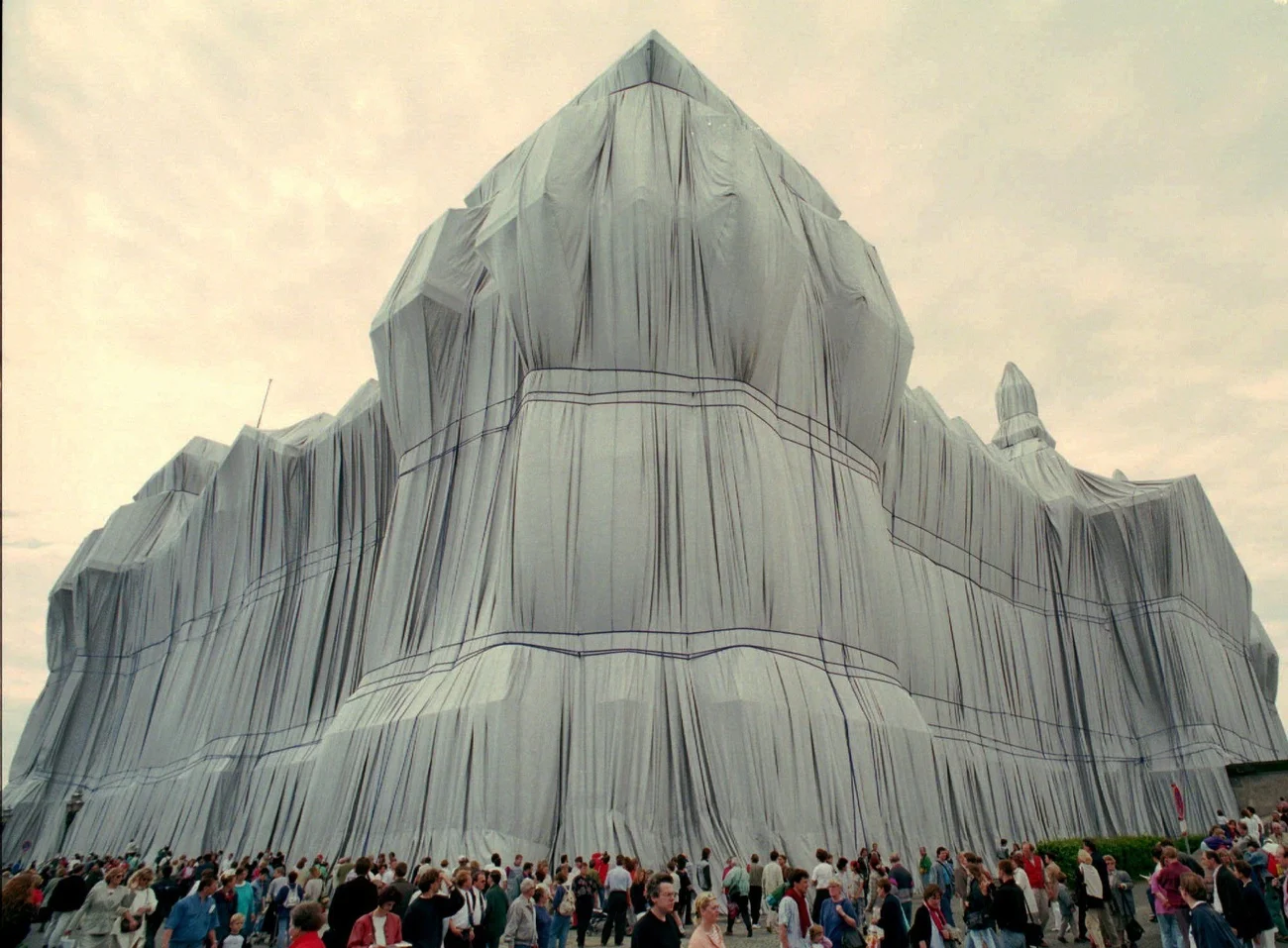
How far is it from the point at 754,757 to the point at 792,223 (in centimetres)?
1114

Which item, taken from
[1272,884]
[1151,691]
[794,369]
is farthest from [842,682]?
[1151,691]

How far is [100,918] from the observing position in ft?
24.7

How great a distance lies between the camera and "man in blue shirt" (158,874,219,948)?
23.9 feet

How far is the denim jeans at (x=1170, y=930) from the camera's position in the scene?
A: 8594 millimetres

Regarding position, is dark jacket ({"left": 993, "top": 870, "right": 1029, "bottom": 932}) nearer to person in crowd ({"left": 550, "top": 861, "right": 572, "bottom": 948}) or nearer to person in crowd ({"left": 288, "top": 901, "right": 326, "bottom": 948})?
person in crowd ({"left": 550, "top": 861, "right": 572, "bottom": 948})

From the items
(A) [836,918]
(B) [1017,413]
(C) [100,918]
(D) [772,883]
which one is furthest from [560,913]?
(B) [1017,413]

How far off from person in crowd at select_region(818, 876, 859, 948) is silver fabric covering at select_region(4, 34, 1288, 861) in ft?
27.6

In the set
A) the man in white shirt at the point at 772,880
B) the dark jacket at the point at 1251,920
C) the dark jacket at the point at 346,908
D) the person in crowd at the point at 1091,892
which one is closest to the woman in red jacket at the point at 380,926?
the dark jacket at the point at 346,908

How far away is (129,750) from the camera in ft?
121

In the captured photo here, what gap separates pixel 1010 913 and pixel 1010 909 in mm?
26

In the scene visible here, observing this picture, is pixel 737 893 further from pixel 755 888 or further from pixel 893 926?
pixel 893 926

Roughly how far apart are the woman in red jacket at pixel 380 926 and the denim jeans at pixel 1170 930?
21.6 feet

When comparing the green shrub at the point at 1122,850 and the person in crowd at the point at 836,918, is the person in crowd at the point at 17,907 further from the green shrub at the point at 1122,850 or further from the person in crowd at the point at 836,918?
the green shrub at the point at 1122,850

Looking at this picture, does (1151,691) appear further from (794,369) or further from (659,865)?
(659,865)
